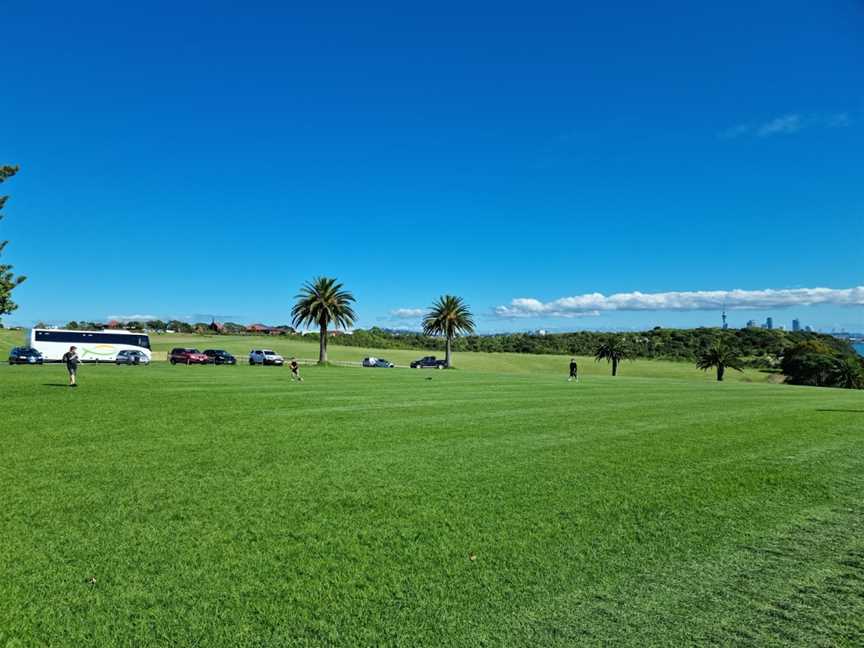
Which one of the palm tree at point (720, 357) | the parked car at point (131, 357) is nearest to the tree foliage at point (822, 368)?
the palm tree at point (720, 357)

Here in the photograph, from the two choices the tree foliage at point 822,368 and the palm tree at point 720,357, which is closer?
the tree foliage at point 822,368

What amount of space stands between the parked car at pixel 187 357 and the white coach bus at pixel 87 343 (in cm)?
283

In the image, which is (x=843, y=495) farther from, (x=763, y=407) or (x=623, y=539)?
(x=763, y=407)

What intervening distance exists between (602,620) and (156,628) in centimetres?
363

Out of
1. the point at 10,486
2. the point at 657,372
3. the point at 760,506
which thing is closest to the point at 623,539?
the point at 760,506

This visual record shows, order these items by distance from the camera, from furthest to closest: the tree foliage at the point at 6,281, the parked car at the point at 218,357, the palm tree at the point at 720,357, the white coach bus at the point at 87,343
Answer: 1. the palm tree at the point at 720,357
2. the parked car at the point at 218,357
3. the white coach bus at the point at 87,343
4. the tree foliage at the point at 6,281

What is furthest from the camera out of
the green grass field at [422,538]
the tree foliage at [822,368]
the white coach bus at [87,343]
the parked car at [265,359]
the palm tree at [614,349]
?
the palm tree at [614,349]

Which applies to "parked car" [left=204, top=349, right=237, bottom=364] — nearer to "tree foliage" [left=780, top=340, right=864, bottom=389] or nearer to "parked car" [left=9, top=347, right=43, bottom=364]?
"parked car" [left=9, top=347, right=43, bottom=364]

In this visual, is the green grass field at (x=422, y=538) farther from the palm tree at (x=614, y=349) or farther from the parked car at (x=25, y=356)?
the palm tree at (x=614, y=349)

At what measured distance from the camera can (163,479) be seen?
29.3ft

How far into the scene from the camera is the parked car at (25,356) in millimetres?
52344

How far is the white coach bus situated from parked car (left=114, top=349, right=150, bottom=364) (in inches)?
44.0

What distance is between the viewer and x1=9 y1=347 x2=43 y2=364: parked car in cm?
5234

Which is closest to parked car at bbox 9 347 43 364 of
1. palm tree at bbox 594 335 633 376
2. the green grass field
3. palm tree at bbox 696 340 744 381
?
the green grass field
